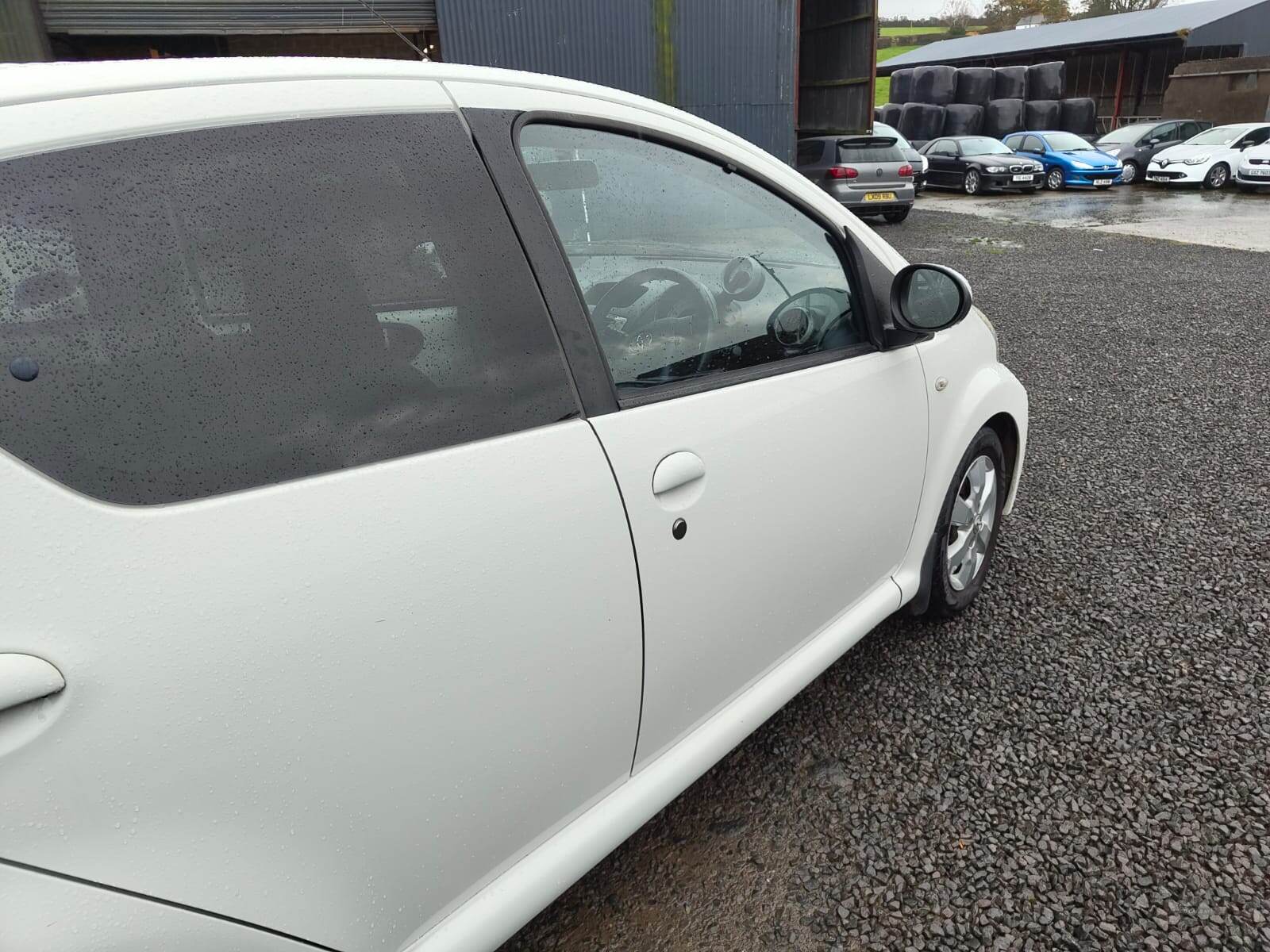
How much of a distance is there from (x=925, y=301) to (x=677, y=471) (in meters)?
0.99

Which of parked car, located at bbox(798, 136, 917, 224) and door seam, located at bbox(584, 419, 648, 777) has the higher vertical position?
door seam, located at bbox(584, 419, 648, 777)

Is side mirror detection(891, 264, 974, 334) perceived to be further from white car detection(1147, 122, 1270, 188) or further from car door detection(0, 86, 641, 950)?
white car detection(1147, 122, 1270, 188)

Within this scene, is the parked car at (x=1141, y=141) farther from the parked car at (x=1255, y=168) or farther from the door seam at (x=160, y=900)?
the door seam at (x=160, y=900)

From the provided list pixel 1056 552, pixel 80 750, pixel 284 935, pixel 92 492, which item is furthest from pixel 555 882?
pixel 1056 552

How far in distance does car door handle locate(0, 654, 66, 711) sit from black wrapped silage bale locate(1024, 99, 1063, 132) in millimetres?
33309

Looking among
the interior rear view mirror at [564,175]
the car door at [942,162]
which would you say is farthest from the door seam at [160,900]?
the car door at [942,162]

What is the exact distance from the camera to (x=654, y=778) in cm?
165

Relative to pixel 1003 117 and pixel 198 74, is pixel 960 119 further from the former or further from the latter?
pixel 198 74

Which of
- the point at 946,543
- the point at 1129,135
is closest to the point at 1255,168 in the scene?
the point at 1129,135

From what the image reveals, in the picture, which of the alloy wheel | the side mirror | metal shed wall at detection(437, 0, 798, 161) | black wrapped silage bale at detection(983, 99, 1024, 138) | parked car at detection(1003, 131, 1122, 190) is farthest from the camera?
black wrapped silage bale at detection(983, 99, 1024, 138)

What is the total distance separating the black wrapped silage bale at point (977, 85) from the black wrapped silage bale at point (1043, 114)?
135 centimetres

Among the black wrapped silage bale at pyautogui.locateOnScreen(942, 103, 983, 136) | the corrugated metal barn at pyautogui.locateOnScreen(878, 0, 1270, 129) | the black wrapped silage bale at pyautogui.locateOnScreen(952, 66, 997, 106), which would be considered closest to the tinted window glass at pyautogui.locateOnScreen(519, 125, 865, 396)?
the black wrapped silage bale at pyautogui.locateOnScreen(942, 103, 983, 136)

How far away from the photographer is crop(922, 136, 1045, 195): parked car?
732 inches

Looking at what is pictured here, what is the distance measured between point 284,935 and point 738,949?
1034 mm
